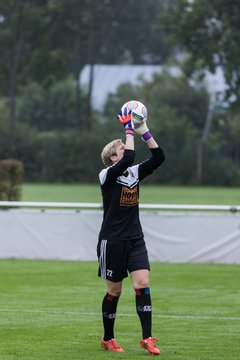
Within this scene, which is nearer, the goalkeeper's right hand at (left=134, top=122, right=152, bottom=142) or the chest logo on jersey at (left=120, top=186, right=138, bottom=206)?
the chest logo on jersey at (left=120, top=186, right=138, bottom=206)

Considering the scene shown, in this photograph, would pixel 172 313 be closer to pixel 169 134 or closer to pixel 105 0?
pixel 169 134

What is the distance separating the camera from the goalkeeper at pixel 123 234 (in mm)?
8492

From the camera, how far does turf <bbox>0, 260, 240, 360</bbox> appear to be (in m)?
8.71

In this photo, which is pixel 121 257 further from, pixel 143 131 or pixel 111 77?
pixel 111 77

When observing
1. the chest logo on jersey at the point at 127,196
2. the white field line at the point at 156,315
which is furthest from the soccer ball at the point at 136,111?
the white field line at the point at 156,315

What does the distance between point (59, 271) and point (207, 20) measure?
129ft

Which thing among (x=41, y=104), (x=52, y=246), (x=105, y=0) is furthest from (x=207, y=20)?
(x=52, y=246)

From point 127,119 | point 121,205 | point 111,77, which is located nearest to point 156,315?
point 121,205

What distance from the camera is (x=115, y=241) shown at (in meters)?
8.55

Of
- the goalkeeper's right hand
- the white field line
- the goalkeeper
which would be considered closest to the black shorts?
the goalkeeper

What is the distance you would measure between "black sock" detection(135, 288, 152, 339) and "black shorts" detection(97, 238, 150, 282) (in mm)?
214

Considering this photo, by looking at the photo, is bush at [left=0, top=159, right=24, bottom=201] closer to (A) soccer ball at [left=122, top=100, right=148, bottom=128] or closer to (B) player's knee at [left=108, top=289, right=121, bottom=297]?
(B) player's knee at [left=108, top=289, right=121, bottom=297]

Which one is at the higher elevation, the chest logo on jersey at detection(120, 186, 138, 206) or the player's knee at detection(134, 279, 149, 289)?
the chest logo on jersey at detection(120, 186, 138, 206)

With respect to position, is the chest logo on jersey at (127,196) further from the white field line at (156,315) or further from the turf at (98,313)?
the white field line at (156,315)
